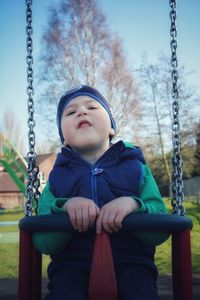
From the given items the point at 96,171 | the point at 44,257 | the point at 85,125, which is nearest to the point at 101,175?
the point at 96,171

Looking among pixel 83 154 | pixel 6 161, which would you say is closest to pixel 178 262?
pixel 83 154

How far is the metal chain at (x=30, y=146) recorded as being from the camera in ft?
4.13

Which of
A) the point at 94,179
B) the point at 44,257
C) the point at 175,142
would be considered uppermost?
the point at 175,142

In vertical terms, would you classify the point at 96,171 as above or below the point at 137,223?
above

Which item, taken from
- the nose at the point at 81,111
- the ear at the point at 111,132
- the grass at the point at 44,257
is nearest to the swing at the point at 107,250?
the ear at the point at 111,132

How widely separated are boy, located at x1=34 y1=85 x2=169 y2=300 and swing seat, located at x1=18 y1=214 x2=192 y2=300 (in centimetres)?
4

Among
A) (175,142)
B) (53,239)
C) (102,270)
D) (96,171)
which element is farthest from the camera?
(175,142)

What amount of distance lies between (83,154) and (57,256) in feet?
1.18

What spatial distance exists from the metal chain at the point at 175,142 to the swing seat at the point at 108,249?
0.63 feet

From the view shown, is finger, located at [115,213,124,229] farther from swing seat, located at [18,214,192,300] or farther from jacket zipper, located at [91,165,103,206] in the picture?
jacket zipper, located at [91,165,103,206]

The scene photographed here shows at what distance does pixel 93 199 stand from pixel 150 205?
18 cm

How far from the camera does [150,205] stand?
107cm

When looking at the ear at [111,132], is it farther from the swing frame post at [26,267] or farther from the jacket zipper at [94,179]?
the swing frame post at [26,267]

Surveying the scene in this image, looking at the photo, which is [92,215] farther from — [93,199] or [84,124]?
[84,124]
